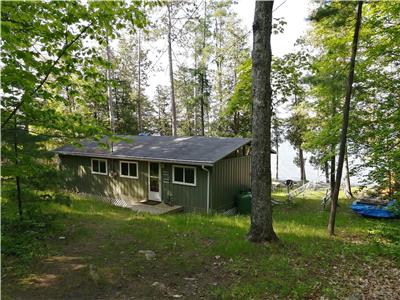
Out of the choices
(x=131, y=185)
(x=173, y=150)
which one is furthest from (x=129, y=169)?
(x=173, y=150)

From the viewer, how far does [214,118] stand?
30.4 metres

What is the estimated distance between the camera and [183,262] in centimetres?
643

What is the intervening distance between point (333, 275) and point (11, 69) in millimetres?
6743

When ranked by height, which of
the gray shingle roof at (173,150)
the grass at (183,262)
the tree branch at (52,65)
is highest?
the tree branch at (52,65)

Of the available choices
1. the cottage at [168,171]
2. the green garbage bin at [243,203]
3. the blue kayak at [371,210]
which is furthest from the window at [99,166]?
the blue kayak at [371,210]

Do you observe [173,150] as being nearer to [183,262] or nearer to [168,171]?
[168,171]

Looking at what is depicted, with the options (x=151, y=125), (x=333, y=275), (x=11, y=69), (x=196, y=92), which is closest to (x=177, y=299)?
(x=333, y=275)

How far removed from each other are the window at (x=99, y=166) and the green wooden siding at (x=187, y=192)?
3.85 meters

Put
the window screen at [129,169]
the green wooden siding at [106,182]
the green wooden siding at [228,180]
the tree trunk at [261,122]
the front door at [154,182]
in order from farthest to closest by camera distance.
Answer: the window screen at [129,169], the green wooden siding at [106,182], the front door at [154,182], the green wooden siding at [228,180], the tree trunk at [261,122]

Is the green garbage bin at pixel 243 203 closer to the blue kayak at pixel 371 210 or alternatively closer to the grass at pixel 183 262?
the grass at pixel 183 262

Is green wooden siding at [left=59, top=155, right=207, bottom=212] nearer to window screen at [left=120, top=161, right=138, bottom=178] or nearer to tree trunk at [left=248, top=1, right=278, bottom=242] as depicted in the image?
window screen at [left=120, top=161, right=138, bottom=178]

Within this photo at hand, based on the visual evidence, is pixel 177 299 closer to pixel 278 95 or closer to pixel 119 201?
pixel 119 201

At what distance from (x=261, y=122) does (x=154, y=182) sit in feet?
27.3

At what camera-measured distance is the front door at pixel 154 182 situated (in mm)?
13945
